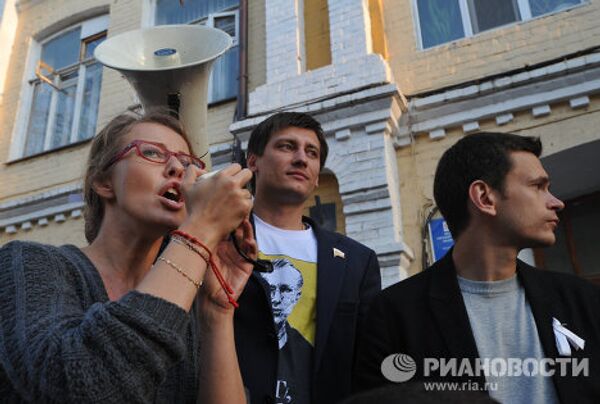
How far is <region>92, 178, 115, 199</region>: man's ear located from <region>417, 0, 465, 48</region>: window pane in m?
4.53

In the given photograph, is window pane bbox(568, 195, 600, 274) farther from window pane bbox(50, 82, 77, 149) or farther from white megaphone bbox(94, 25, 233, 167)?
window pane bbox(50, 82, 77, 149)

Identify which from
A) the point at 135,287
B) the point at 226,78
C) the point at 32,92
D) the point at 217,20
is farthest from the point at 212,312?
the point at 32,92

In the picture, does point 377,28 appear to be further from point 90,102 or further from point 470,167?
point 90,102

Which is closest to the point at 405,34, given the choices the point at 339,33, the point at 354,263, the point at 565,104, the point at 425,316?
the point at 339,33

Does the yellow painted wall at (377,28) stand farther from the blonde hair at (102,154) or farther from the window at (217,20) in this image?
the blonde hair at (102,154)

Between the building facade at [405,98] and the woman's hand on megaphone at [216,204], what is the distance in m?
3.20

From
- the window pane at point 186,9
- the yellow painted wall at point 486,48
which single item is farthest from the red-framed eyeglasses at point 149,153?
the window pane at point 186,9

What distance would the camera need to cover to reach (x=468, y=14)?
17.1 ft

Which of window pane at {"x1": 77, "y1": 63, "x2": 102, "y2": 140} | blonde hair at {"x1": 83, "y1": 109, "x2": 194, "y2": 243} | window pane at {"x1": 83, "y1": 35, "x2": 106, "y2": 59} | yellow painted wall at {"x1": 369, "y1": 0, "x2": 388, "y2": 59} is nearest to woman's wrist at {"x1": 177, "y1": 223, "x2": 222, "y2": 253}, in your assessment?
blonde hair at {"x1": 83, "y1": 109, "x2": 194, "y2": 243}

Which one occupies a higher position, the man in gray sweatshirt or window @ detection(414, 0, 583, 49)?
window @ detection(414, 0, 583, 49)

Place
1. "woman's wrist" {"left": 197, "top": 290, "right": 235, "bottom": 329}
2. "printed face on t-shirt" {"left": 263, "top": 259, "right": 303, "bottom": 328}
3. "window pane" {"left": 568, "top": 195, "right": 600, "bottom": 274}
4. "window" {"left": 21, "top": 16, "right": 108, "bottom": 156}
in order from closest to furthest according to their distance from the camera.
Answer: "woman's wrist" {"left": 197, "top": 290, "right": 235, "bottom": 329} < "printed face on t-shirt" {"left": 263, "top": 259, "right": 303, "bottom": 328} < "window pane" {"left": 568, "top": 195, "right": 600, "bottom": 274} < "window" {"left": 21, "top": 16, "right": 108, "bottom": 156}

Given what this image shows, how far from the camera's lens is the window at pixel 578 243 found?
4.71 metres

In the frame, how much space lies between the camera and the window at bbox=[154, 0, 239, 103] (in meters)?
6.43

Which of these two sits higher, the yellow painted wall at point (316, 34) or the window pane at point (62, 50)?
the window pane at point (62, 50)
